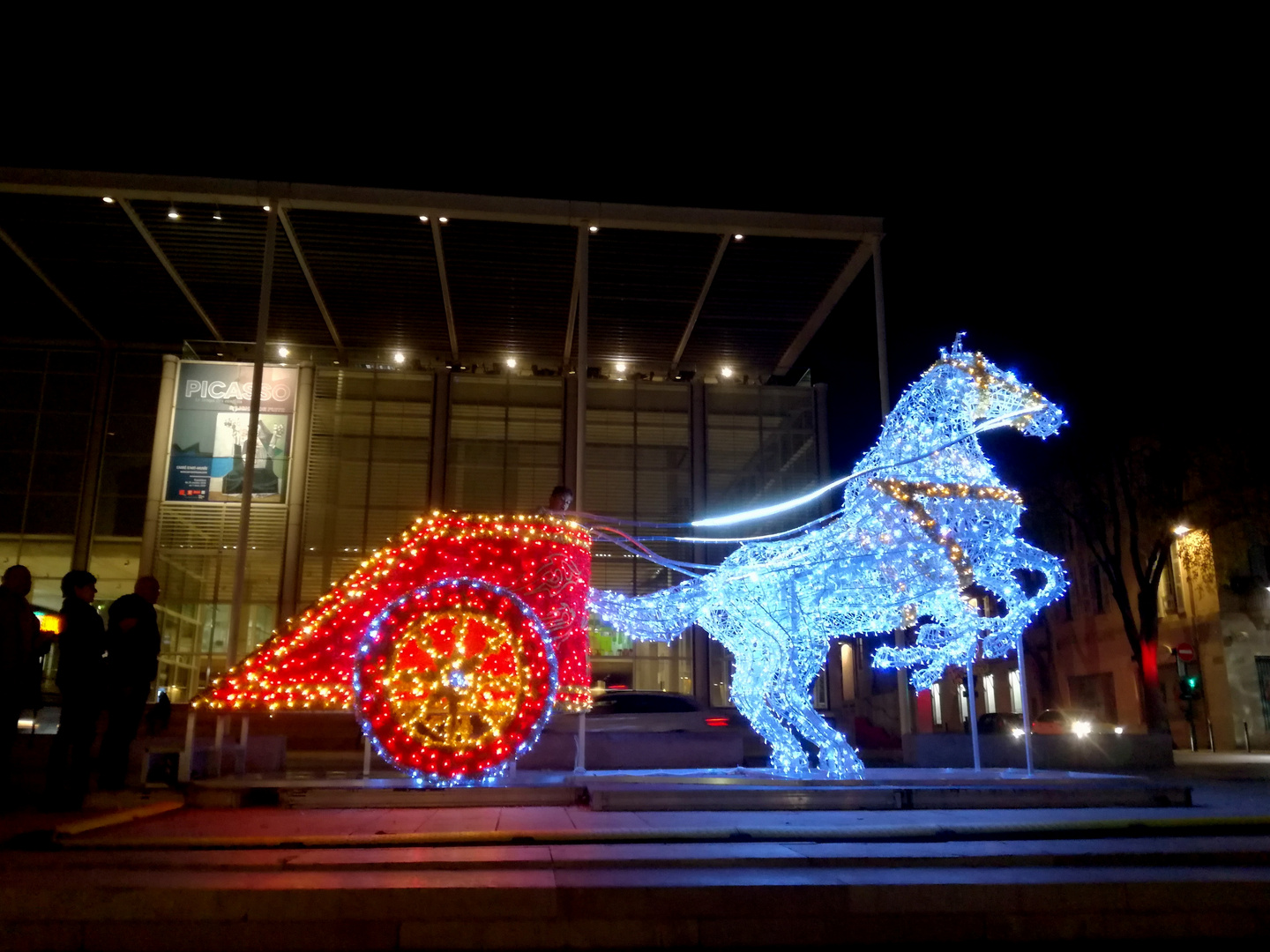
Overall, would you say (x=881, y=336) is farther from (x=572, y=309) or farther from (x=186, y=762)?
(x=186, y=762)

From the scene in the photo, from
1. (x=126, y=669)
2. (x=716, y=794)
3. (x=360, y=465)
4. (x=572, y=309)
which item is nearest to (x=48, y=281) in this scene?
(x=360, y=465)

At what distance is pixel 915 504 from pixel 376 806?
5.52m

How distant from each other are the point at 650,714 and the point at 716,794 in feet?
19.8

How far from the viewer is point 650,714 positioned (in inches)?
558

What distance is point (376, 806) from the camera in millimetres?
8289

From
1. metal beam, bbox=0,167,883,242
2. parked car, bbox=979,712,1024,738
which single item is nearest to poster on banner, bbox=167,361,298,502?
metal beam, bbox=0,167,883,242

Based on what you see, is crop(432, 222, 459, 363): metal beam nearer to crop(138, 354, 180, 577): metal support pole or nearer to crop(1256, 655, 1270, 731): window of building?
crop(138, 354, 180, 577): metal support pole

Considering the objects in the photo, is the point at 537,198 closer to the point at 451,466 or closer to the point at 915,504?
the point at 915,504

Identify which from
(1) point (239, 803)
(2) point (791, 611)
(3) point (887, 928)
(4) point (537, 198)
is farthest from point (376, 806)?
(4) point (537, 198)

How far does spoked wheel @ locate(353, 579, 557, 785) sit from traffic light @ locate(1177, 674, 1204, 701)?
17.2 metres

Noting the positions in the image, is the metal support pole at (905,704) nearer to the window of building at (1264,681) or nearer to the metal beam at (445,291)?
the metal beam at (445,291)

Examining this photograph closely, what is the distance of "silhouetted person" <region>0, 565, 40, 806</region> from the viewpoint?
7.51 metres

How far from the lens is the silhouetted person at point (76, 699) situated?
789cm

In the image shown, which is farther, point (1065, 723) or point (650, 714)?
point (1065, 723)
